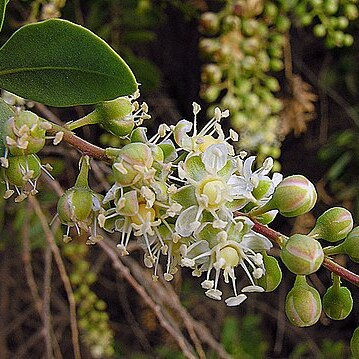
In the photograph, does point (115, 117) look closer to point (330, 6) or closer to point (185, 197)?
point (185, 197)

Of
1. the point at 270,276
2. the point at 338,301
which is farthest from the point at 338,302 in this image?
the point at 270,276

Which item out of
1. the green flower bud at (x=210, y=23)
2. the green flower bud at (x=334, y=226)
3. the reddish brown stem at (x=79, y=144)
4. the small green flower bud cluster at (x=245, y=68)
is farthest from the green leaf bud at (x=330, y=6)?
the reddish brown stem at (x=79, y=144)

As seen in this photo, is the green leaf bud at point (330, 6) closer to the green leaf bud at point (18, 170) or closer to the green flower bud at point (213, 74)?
the green flower bud at point (213, 74)

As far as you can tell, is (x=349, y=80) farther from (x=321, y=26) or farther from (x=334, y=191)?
(x=321, y=26)

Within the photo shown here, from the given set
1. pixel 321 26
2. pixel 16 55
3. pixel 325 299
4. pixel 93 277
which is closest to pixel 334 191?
pixel 321 26

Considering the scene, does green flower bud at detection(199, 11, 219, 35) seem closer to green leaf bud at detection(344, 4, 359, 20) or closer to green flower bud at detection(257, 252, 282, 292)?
green leaf bud at detection(344, 4, 359, 20)

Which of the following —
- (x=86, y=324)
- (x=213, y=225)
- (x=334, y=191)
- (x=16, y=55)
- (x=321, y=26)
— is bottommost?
(x=86, y=324)
